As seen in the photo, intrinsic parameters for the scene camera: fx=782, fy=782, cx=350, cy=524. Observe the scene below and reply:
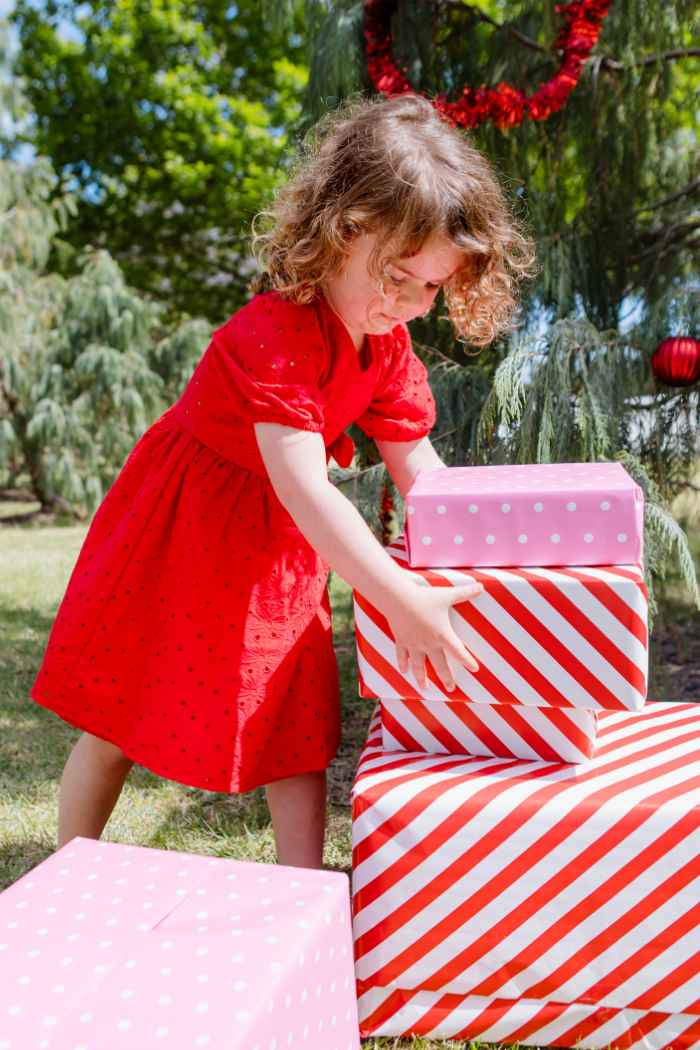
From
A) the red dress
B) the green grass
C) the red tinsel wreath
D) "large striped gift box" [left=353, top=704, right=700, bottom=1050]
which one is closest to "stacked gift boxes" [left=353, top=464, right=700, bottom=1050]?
"large striped gift box" [left=353, top=704, right=700, bottom=1050]

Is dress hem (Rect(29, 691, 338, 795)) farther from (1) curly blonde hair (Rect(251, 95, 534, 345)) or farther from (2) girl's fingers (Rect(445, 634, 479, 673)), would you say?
(1) curly blonde hair (Rect(251, 95, 534, 345))

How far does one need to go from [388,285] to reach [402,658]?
0.54 m

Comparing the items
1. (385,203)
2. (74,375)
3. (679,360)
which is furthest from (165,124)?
(385,203)

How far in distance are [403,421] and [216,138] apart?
10509mm

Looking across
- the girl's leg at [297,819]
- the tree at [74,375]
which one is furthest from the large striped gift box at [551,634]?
the tree at [74,375]

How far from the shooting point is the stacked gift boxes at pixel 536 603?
1030 millimetres

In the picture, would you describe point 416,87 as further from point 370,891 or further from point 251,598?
point 370,891

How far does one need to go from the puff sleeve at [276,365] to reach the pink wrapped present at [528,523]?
0.21 m

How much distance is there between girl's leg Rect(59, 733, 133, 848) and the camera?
1.36 metres

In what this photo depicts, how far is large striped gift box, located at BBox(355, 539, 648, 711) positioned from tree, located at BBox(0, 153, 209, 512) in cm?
527

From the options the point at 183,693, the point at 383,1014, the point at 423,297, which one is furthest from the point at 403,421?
the point at 383,1014

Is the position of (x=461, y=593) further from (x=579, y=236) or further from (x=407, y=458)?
(x=579, y=236)

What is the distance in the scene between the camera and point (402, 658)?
1.10m

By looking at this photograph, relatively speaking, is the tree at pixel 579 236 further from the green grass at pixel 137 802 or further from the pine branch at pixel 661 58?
the green grass at pixel 137 802
